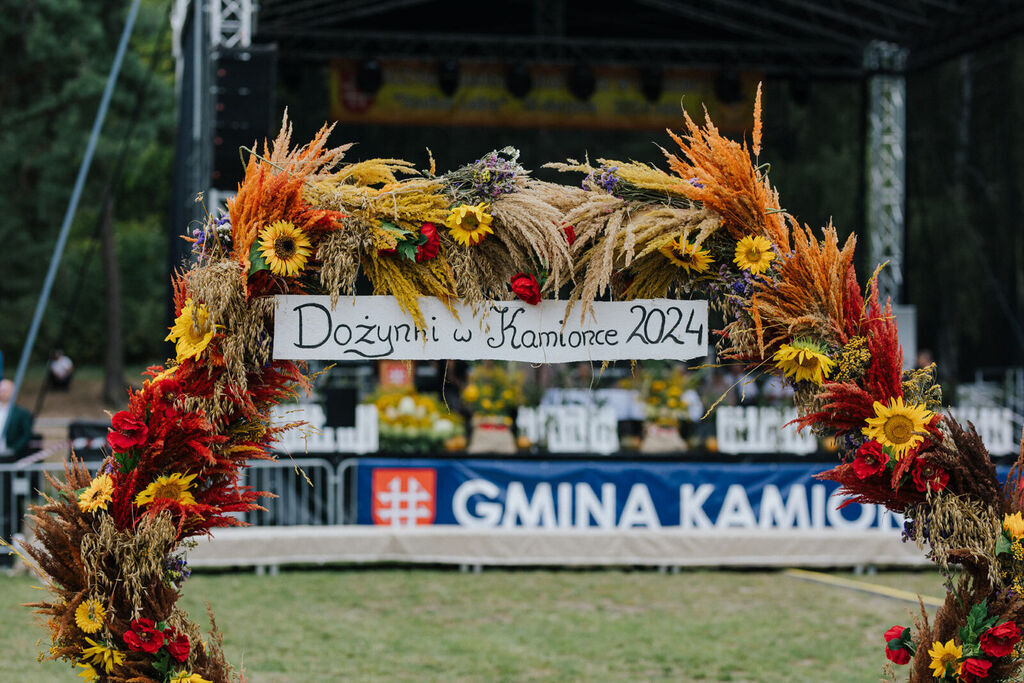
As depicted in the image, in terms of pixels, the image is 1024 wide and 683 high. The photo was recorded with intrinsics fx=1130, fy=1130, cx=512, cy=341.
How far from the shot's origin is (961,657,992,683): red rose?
4.38 m

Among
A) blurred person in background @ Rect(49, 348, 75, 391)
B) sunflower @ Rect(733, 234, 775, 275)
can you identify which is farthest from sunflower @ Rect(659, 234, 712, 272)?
blurred person in background @ Rect(49, 348, 75, 391)

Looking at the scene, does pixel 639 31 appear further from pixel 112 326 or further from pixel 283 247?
pixel 112 326

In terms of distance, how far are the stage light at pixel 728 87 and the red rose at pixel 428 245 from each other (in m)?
14.3

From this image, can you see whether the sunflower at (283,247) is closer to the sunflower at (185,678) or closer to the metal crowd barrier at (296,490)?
the sunflower at (185,678)

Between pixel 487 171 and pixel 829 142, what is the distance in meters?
26.7

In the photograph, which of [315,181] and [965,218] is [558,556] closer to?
[315,181]

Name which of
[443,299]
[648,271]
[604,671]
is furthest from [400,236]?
[604,671]

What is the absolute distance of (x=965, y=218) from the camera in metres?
25.6

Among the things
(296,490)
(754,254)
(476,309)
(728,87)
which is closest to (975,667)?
(754,254)

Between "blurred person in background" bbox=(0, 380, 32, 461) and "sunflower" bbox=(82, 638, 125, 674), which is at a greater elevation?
"blurred person in background" bbox=(0, 380, 32, 461)

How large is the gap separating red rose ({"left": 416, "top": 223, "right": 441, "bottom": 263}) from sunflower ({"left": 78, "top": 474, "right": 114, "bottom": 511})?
61.2 inches

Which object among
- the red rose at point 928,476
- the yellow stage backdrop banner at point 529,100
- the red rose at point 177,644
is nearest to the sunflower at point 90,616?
the red rose at point 177,644

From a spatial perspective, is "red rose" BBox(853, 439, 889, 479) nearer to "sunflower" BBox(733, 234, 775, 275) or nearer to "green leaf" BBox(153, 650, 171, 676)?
"sunflower" BBox(733, 234, 775, 275)

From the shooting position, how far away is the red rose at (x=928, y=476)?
177 inches
